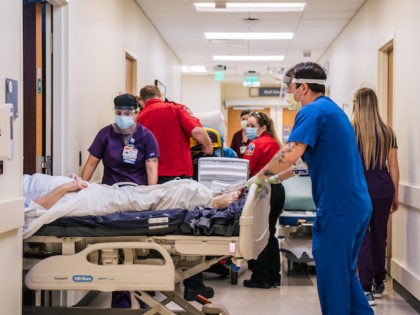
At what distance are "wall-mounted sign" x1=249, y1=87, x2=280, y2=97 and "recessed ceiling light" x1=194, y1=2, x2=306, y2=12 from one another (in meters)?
8.42

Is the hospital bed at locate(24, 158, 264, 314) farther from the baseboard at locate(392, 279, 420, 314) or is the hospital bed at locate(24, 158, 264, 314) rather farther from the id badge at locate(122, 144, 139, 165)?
the baseboard at locate(392, 279, 420, 314)

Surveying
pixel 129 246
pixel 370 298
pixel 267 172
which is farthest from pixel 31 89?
pixel 370 298

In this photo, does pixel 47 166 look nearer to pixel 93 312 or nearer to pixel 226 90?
pixel 93 312

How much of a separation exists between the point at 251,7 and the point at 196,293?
152 inches

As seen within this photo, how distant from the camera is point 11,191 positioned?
255 centimetres

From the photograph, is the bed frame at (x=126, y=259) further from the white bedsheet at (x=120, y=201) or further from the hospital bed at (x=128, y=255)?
the white bedsheet at (x=120, y=201)

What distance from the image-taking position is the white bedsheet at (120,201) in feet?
8.77

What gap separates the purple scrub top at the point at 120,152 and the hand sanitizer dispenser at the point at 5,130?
1236 mm

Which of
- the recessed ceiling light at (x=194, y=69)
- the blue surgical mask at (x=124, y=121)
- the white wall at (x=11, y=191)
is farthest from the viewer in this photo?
the recessed ceiling light at (x=194, y=69)

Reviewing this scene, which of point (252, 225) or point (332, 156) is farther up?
point (332, 156)

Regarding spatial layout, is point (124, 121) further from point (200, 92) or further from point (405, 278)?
point (200, 92)

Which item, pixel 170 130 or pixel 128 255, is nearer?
pixel 128 255

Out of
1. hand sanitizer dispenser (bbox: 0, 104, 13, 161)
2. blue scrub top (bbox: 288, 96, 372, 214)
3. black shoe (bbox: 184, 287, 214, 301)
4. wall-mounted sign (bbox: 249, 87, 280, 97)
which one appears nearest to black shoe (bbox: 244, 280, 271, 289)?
black shoe (bbox: 184, 287, 214, 301)

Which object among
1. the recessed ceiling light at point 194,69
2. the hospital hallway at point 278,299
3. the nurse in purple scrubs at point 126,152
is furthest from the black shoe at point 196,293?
the recessed ceiling light at point 194,69
